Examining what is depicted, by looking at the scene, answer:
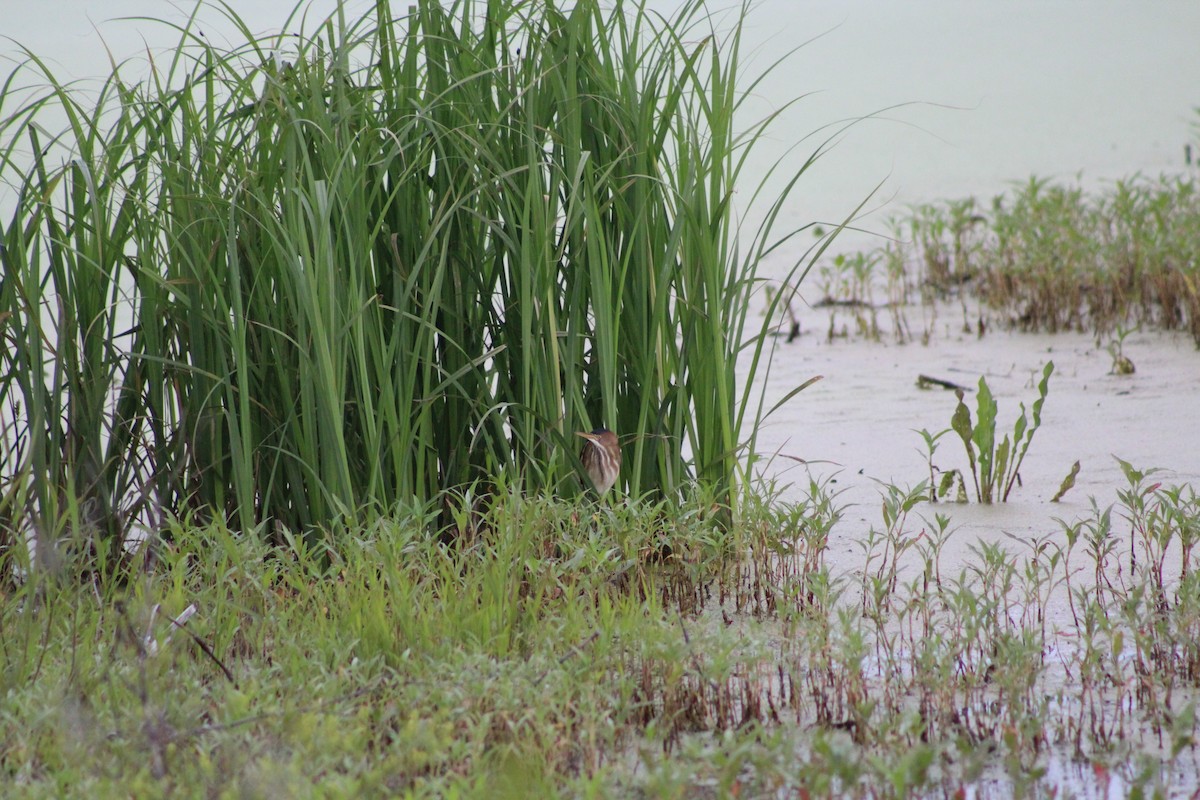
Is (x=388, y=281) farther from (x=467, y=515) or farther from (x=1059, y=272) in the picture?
(x=1059, y=272)

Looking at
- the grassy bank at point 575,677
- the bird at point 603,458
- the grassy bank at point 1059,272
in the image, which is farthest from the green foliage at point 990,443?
the grassy bank at point 1059,272

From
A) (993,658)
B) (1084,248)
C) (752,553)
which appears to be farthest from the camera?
(1084,248)

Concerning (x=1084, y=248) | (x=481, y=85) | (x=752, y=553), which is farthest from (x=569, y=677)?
(x=1084, y=248)

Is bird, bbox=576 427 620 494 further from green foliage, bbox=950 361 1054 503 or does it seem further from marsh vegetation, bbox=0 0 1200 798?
green foliage, bbox=950 361 1054 503

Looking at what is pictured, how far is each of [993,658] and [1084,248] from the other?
4.23 m

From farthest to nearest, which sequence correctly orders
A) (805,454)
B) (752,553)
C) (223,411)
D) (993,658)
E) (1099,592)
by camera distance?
(805,454) < (752,553) < (223,411) < (1099,592) < (993,658)

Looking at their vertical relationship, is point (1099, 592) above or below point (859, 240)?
below

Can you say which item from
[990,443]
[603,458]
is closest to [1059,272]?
[990,443]

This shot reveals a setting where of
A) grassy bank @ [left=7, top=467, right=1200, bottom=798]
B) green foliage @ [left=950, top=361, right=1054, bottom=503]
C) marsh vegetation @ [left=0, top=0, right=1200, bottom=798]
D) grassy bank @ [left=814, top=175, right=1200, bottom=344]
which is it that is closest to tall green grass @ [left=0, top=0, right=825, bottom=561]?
marsh vegetation @ [left=0, top=0, right=1200, bottom=798]

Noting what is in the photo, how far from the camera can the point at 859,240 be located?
28.3ft

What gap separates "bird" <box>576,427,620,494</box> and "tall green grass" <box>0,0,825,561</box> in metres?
0.07

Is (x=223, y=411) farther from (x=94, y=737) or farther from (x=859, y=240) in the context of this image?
(x=859, y=240)

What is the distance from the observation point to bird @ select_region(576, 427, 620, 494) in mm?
2326

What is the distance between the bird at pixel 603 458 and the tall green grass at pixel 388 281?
2.6 inches
